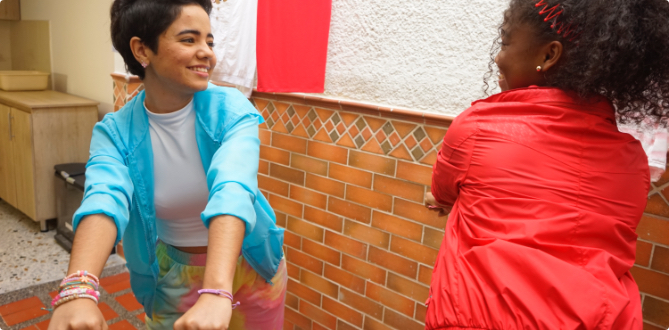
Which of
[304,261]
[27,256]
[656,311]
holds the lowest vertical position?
[27,256]

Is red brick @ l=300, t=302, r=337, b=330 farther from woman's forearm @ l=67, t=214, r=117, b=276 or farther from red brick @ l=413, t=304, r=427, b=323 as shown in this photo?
woman's forearm @ l=67, t=214, r=117, b=276

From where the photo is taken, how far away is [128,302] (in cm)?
285

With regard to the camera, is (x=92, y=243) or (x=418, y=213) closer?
(x=92, y=243)

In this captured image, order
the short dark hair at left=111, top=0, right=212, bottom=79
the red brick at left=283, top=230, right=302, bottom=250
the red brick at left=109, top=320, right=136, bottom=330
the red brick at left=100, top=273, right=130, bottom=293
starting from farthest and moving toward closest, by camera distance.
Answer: the red brick at left=100, top=273, right=130, bottom=293 < the red brick at left=109, top=320, right=136, bottom=330 < the red brick at left=283, top=230, right=302, bottom=250 < the short dark hair at left=111, top=0, right=212, bottom=79

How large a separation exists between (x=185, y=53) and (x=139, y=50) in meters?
0.14

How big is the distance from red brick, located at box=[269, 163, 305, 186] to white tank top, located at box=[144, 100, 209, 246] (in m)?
1.10

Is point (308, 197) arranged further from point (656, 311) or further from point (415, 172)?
point (656, 311)

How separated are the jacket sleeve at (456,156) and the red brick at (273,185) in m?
1.47

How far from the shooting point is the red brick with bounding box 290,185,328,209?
7.66ft

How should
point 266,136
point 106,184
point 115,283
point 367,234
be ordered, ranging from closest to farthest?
point 106,184
point 367,234
point 266,136
point 115,283

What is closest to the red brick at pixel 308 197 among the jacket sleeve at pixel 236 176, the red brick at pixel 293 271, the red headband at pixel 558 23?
the red brick at pixel 293 271

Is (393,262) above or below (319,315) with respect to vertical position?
above

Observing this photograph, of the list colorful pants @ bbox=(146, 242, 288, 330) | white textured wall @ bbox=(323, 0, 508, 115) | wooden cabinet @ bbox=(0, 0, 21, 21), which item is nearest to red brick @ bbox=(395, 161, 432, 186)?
white textured wall @ bbox=(323, 0, 508, 115)

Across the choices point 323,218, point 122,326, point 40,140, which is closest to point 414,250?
point 323,218
